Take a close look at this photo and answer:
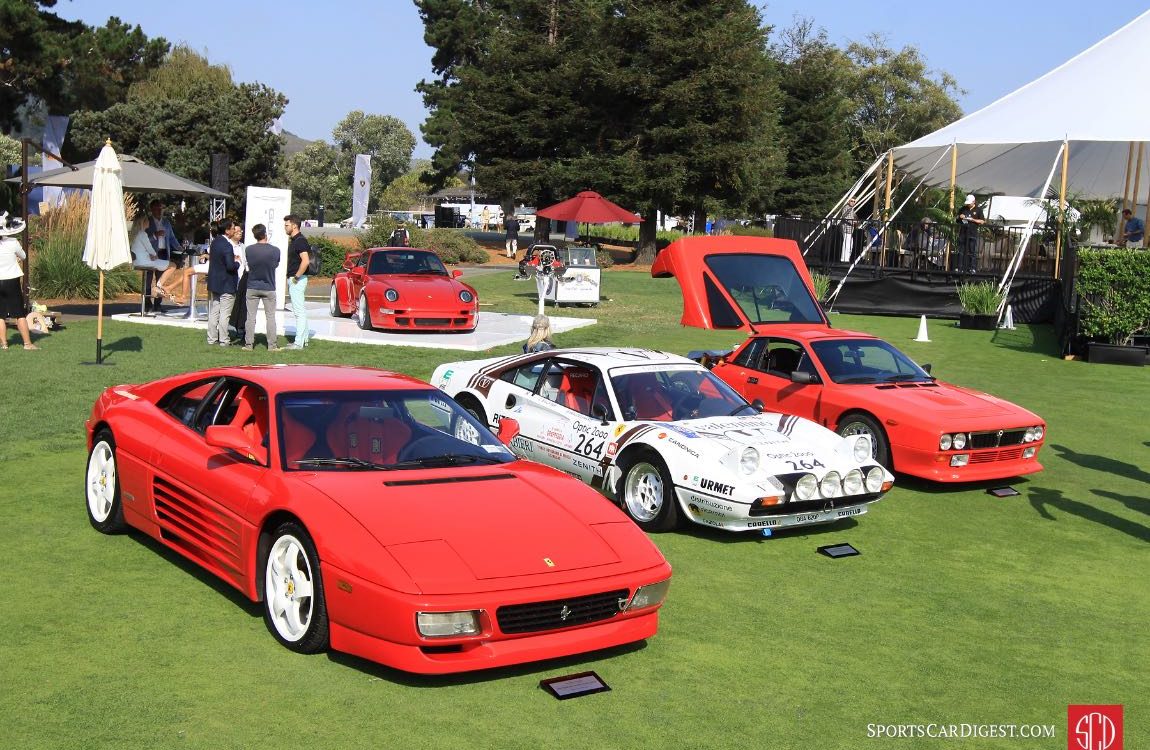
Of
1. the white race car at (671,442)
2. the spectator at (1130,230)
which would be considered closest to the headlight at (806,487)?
the white race car at (671,442)

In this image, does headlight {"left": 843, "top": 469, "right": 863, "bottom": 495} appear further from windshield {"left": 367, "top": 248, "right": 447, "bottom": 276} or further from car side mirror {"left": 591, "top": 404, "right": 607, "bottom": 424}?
windshield {"left": 367, "top": 248, "right": 447, "bottom": 276}

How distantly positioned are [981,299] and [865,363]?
15181 mm

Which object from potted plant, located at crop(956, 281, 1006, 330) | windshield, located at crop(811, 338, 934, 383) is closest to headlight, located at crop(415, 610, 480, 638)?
windshield, located at crop(811, 338, 934, 383)

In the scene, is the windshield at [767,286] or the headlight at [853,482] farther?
the windshield at [767,286]

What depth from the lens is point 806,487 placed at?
327 inches

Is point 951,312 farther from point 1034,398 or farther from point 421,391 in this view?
point 421,391

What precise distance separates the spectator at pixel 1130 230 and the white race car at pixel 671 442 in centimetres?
2127

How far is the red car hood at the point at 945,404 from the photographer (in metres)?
10.5

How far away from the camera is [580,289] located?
29312mm

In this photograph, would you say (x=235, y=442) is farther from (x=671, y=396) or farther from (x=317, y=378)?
(x=671, y=396)

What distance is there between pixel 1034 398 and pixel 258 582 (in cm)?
1300

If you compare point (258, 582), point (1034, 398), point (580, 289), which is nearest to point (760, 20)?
point (580, 289)

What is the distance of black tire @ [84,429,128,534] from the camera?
7539 millimetres

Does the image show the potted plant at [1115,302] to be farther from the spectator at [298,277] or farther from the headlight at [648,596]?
the headlight at [648,596]
